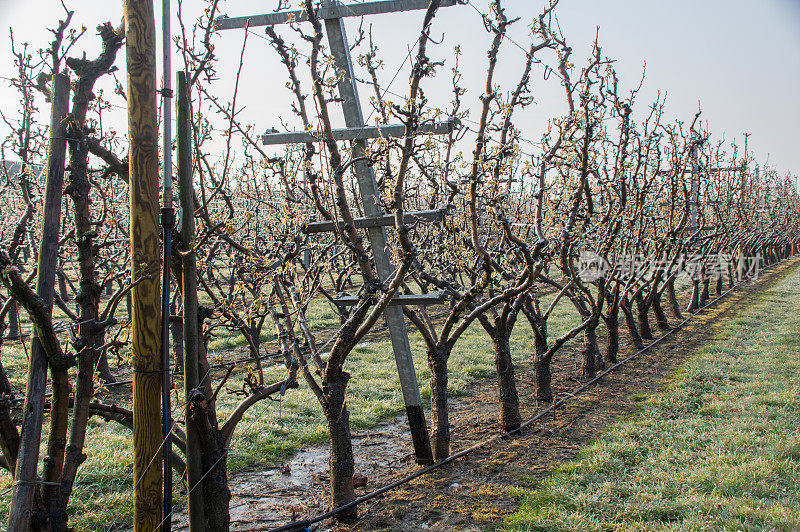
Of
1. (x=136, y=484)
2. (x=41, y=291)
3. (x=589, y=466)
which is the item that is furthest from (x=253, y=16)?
(x=589, y=466)

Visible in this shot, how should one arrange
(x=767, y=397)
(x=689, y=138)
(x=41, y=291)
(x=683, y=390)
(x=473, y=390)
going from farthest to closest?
(x=689, y=138) → (x=473, y=390) → (x=683, y=390) → (x=767, y=397) → (x=41, y=291)

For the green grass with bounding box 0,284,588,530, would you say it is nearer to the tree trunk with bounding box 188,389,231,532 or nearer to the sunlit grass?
the sunlit grass

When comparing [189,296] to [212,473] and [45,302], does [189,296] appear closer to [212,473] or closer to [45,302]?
[45,302]

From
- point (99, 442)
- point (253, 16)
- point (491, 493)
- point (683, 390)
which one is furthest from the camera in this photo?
point (683, 390)

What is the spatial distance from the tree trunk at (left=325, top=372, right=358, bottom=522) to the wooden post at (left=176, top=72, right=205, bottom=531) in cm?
121

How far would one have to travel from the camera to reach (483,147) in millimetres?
4672

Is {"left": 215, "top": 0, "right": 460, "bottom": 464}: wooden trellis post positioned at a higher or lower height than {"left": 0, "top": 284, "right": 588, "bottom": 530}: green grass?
higher

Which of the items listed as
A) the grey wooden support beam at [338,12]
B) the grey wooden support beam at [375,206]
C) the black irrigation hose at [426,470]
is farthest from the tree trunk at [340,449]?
the grey wooden support beam at [338,12]

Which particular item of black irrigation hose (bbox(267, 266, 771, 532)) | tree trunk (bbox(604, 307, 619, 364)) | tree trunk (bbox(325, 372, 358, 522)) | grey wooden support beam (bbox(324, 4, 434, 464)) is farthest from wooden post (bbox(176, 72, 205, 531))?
tree trunk (bbox(604, 307, 619, 364))

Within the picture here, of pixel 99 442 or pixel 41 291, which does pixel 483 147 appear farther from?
pixel 99 442

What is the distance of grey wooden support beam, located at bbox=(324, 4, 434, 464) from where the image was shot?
4.34 meters

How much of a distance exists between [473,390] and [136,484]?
6008mm

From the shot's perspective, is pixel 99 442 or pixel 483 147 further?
pixel 99 442

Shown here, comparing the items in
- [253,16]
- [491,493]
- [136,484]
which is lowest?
[491,493]
